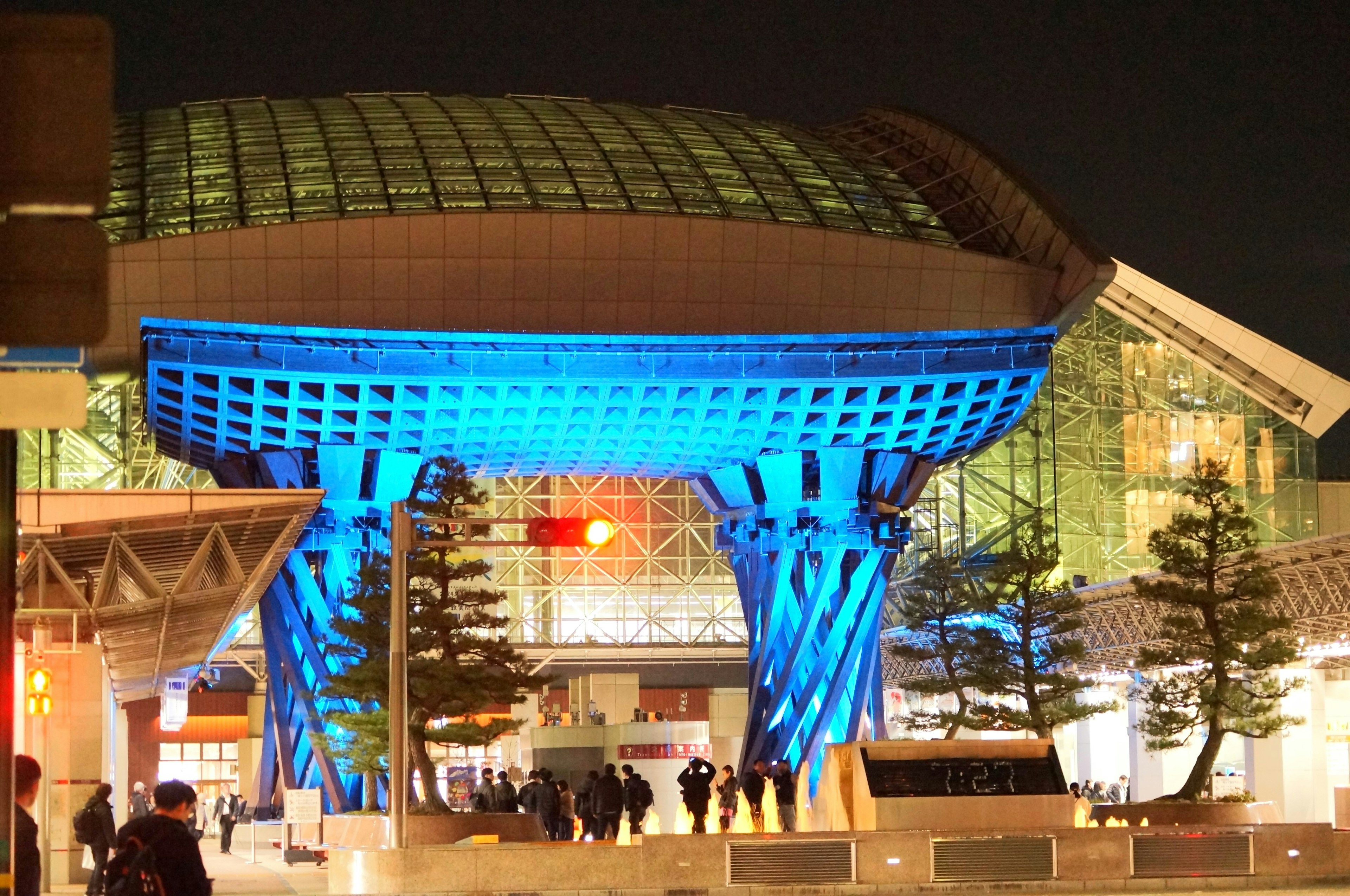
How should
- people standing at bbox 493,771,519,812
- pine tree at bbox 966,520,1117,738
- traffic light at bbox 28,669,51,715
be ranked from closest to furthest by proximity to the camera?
traffic light at bbox 28,669,51,715
people standing at bbox 493,771,519,812
pine tree at bbox 966,520,1117,738

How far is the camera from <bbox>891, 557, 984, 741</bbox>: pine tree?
44.9 m

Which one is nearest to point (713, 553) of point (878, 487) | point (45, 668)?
point (878, 487)

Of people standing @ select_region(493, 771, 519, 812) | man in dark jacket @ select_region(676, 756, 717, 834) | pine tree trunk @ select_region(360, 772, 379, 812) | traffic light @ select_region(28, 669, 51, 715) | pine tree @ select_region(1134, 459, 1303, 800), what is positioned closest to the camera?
traffic light @ select_region(28, 669, 51, 715)

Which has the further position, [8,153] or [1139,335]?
[1139,335]

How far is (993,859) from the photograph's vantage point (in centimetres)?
2489

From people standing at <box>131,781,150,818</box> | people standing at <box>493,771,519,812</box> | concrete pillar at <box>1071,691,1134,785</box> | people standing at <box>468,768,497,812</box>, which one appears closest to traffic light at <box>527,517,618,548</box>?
people standing at <box>493,771,519,812</box>

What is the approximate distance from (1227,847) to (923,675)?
50338 mm

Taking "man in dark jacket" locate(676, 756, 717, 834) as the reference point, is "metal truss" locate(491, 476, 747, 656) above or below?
above

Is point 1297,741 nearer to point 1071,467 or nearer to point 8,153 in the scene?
point 1071,467

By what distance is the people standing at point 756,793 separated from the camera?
35188 millimetres

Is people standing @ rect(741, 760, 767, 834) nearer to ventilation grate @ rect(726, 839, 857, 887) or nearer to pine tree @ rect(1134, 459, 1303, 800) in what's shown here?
pine tree @ rect(1134, 459, 1303, 800)

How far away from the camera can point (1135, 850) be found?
25078 millimetres

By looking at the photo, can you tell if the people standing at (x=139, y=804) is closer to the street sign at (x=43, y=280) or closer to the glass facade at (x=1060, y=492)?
the glass facade at (x=1060, y=492)

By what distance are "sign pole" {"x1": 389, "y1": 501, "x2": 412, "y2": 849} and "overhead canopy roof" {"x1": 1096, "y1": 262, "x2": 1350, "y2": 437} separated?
2019 inches
